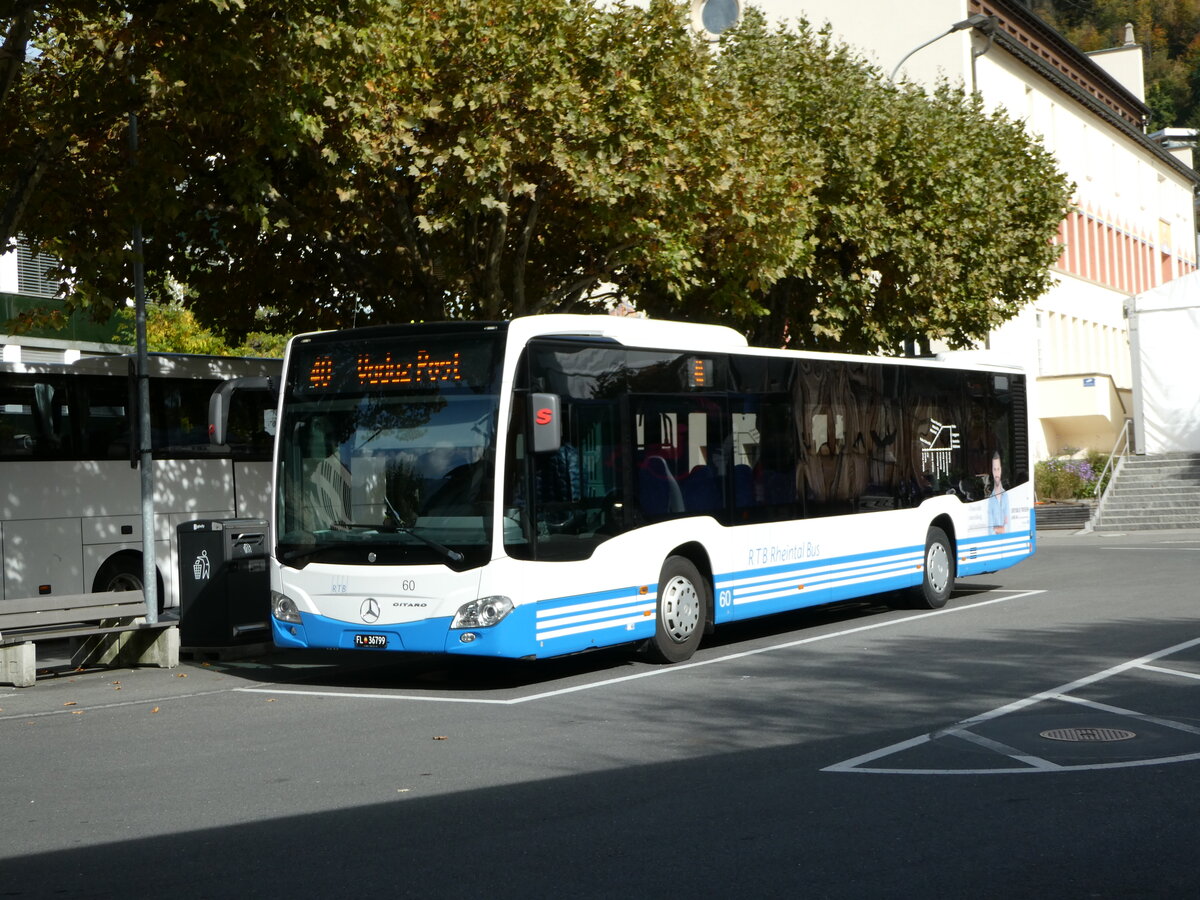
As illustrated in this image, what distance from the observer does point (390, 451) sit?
40.8 feet

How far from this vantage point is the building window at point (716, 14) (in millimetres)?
47031

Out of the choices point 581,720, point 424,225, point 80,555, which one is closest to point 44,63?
point 424,225

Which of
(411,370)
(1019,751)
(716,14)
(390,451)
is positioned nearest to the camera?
(1019,751)

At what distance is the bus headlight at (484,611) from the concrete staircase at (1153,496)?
25.2 metres

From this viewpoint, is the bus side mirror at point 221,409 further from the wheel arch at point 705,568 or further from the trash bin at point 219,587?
the wheel arch at point 705,568

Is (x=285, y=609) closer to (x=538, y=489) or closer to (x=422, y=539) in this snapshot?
(x=422, y=539)

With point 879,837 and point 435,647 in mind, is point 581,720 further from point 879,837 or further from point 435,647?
point 879,837

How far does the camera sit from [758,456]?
1519cm

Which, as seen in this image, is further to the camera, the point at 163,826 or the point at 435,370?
the point at 435,370

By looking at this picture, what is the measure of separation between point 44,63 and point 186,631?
6.00 metres

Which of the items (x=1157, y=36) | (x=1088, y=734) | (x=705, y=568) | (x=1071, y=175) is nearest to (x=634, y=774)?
(x=1088, y=734)

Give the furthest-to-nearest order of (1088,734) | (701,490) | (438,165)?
(438,165) → (701,490) → (1088,734)

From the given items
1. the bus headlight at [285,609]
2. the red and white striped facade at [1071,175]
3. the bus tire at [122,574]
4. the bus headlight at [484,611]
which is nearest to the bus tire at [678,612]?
the bus headlight at [484,611]

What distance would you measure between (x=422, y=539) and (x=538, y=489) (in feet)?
3.11
